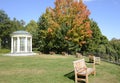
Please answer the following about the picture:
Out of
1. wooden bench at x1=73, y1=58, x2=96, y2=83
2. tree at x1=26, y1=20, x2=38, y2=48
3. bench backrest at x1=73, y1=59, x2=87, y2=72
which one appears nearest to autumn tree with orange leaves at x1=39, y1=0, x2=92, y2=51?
tree at x1=26, y1=20, x2=38, y2=48

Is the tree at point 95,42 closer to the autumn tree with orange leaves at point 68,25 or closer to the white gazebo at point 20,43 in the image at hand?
the autumn tree with orange leaves at point 68,25

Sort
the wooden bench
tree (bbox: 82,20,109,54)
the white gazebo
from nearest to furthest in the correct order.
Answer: the wooden bench < the white gazebo < tree (bbox: 82,20,109,54)

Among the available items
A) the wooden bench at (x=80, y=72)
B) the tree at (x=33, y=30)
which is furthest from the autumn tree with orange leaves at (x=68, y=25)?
the wooden bench at (x=80, y=72)

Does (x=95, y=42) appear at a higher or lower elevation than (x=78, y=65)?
higher

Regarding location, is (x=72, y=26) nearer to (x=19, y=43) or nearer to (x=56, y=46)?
(x=56, y=46)

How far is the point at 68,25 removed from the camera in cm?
2967

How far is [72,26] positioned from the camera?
29.5 metres

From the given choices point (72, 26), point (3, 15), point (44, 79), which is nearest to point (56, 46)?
point (72, 26)

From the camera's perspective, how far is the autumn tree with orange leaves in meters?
29.2

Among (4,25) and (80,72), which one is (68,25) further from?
(4,25)

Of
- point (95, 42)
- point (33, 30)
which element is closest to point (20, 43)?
point (95, 42)

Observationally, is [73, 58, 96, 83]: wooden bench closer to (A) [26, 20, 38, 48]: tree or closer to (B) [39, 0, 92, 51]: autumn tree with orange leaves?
(B) [39, 0, 92, 51]: autumn tree with orange leaves

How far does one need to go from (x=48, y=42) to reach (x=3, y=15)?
31493 mm

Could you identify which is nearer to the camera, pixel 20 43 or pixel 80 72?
pixel 80 72
